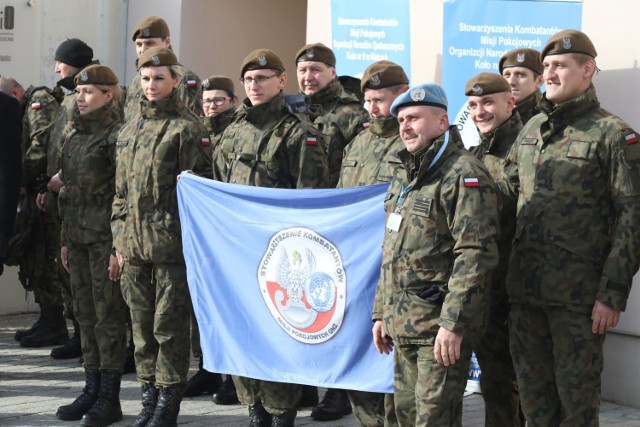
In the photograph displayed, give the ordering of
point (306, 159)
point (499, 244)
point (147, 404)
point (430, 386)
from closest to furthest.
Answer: point (430, 386)
point (499, 244)
point (306, 159)
point (147, 404)

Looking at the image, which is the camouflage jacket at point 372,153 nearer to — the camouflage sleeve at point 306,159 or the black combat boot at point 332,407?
the camouflage sleeve at point 306,159

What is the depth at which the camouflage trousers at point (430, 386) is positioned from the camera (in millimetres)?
5227

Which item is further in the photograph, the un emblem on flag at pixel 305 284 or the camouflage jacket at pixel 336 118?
the camouflage jacket at pixel 336 118

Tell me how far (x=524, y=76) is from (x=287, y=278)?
1906mm

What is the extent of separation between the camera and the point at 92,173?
7.81 meters

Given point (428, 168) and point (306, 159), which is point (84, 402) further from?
point (428, 168)

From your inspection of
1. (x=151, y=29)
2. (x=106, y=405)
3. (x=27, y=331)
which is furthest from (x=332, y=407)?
(x=27, y=331)

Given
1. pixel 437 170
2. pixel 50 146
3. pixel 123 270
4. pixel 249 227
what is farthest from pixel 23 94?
pixel 437 170

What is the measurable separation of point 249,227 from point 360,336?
39.6 inches

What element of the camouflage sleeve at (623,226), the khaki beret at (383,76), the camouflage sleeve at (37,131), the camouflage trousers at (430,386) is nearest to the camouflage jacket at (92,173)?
the khaki beret at (383,76)

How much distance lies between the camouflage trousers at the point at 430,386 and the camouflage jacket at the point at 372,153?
1273 millimetres

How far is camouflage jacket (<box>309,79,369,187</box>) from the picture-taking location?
8039mm

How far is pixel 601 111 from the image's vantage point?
5.52 m

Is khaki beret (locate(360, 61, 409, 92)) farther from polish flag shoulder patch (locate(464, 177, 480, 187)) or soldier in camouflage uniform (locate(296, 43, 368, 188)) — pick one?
soldier in camouflage uniform (locate(296, 43, 368, 188))
